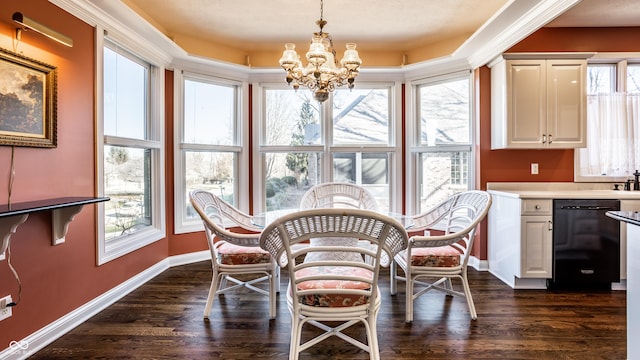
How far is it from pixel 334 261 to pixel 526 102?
2831mm

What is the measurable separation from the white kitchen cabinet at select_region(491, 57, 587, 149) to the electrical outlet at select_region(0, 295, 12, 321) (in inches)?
159

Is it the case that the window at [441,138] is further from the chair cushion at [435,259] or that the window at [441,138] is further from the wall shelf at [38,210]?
the wall shelf at [38,210]

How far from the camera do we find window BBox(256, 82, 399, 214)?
435 cm

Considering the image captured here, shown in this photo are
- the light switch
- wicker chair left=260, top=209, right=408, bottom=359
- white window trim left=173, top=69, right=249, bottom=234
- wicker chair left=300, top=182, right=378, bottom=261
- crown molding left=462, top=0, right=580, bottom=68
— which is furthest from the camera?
white window trim left=173, top=69, right=249, bottom=234

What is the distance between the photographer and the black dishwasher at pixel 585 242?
3.02 m

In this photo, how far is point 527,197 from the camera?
10.0ft

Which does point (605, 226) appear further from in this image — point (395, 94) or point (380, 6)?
point (380, 6)

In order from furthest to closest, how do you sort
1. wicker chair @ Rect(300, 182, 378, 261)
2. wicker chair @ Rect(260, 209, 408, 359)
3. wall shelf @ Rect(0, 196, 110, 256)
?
wicker chair @ Rect(300, 182, 378, 261)
wall shelf @ Rect(0, 196, 110, 256)
wicker chair @ Rect(260, 209, 408, 359)

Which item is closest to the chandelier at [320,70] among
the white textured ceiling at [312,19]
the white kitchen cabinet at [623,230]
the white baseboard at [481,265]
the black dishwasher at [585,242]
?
the white textured ceiling at [312,19]

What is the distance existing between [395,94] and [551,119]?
1709 millimetres

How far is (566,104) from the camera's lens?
3.33m

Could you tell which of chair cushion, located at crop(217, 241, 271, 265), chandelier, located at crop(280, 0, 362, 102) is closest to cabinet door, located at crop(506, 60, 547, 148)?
chandelier, located at crop(280, 0, 362, 102)

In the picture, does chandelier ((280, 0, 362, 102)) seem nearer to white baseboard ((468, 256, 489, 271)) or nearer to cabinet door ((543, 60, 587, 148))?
cabinet door ((543, 60, 587, 148))


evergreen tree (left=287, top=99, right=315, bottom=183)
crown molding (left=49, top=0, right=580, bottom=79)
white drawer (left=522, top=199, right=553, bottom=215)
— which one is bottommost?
white drawer (left=522, top=199, right=553, bottom=215)
